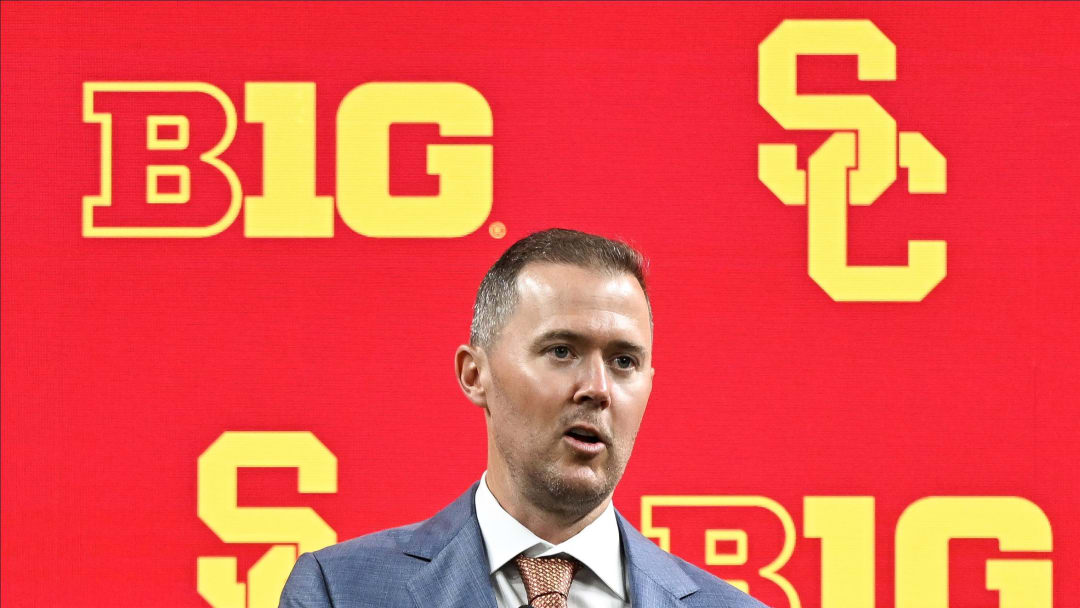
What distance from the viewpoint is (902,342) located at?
272cm

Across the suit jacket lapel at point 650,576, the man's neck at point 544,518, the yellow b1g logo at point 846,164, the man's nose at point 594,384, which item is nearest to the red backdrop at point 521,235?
the yellow b1g logo at point 846,164

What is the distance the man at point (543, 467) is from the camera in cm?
179

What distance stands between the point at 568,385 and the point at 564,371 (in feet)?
0.07

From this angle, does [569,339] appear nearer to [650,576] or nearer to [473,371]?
[473,371]

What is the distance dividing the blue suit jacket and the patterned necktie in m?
0.06

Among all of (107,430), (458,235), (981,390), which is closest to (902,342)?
(981,390)

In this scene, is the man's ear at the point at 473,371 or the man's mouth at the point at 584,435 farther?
the man's ear at the point at 473,371

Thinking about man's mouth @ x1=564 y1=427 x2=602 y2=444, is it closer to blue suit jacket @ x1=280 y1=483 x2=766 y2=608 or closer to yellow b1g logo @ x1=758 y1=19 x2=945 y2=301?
blue suit jacket @ x1=280 y1=483 x2=766 y2=608

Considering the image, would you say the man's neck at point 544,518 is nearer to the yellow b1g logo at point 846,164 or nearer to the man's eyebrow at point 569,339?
the man's eyebrow at point 569,339

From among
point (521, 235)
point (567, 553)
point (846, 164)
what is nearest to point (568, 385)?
point (567, 553)

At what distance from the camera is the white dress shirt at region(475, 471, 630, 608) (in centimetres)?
185

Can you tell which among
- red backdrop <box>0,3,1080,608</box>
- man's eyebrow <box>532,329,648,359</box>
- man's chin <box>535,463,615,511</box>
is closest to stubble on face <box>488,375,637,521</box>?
man's chin <box>535,463,615,511</box>

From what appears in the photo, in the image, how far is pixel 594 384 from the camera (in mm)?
1773

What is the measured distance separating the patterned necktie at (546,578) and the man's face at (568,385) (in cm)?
8
